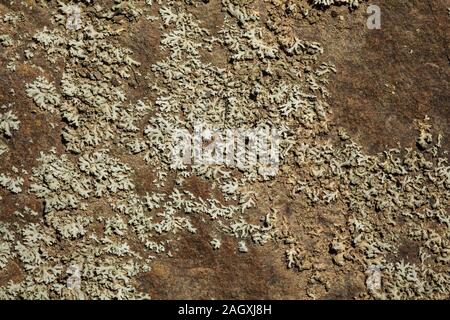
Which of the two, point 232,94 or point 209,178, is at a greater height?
point 232,94

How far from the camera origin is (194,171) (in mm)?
2770

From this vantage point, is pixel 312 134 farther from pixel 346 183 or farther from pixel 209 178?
pixel 209 178

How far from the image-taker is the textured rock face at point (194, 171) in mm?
2766

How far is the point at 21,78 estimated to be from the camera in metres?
2.79

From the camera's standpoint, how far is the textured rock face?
2.77 m

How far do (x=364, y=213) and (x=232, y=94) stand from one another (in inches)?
29.9

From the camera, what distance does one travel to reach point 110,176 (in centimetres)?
277
